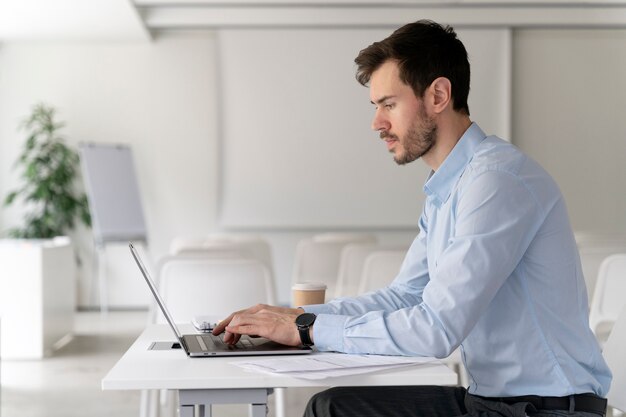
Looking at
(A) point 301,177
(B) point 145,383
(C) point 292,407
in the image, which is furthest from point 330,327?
(A) point 301,177

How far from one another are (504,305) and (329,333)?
34 cm

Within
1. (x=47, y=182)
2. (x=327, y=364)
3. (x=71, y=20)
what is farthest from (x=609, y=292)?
(x=47, y=182)

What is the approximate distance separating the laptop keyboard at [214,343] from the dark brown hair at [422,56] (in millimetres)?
638

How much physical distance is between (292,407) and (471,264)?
3055 millimetres

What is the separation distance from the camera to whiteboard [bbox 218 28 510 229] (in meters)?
9.50

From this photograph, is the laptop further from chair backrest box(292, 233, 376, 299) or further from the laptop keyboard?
chair backrest box(292, 233, 376, 299)

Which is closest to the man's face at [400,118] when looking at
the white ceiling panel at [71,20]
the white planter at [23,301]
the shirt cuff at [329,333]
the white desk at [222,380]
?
the shirt cuff at [329,333]

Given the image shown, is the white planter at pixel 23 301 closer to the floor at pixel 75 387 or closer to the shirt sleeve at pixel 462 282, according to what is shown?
the floor at pixel 75 387

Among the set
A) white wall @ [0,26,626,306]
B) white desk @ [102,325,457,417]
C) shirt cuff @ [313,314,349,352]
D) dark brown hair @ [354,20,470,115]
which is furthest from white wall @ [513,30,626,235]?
white desk @ [102,325,457,417]

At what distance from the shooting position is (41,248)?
21.0ft

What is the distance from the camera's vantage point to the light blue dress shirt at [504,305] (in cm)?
175

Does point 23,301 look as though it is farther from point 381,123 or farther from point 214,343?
point 381,123

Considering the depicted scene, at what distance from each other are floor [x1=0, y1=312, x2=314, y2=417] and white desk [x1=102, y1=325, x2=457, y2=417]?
282 cm

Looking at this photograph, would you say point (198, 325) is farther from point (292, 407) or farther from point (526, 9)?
point (526, 9)
